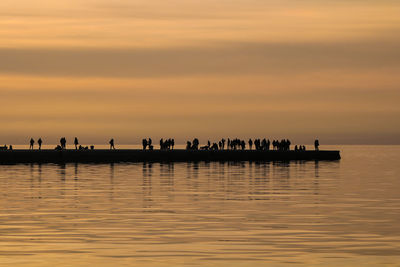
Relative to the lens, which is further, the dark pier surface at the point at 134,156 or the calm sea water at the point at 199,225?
the dark pier surface at the point at 134,156

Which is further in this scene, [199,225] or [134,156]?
[134,156]

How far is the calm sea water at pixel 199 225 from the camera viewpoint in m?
24.6

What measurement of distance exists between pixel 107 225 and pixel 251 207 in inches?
408

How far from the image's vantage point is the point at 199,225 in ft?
108

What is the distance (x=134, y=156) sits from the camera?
115625mm

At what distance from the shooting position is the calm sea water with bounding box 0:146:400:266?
24.6m

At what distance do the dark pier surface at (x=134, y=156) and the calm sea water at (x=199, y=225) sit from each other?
55.1 metres

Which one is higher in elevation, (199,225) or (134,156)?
(134,156)

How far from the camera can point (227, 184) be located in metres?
61.5

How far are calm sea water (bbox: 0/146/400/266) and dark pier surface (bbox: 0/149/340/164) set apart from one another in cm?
5509

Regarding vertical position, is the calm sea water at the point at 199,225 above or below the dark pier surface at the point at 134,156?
below

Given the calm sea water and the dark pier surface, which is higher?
the dark pier surface

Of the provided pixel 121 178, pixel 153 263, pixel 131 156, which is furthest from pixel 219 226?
pixel 131 156

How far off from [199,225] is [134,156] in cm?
8319
